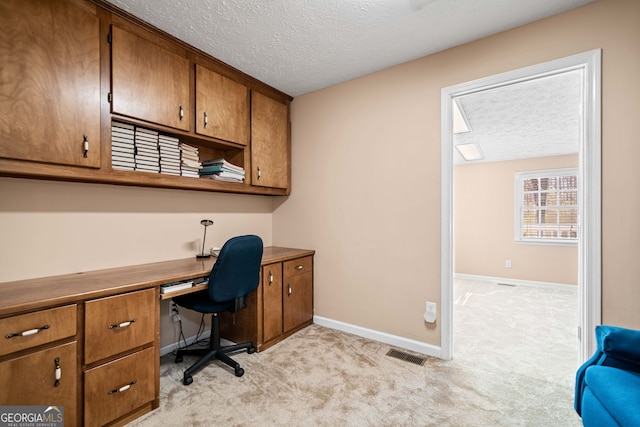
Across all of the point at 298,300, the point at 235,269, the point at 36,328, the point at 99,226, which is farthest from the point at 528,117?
the point at 36,328

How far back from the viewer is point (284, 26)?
1.93m

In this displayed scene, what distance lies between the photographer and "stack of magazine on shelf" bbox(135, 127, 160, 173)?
1942mm

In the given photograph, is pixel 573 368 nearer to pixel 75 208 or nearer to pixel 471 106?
pixel 471 106

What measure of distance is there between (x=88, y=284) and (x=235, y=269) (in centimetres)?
82

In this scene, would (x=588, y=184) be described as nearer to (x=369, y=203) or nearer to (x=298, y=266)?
(x=369, y=203)

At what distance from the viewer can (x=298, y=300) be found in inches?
109

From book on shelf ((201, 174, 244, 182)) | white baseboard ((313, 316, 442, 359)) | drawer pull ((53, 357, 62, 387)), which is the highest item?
book on shelf ((201, 174, 244, 182))

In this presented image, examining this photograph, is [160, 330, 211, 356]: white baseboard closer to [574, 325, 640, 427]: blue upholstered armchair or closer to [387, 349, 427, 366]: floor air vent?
[387, 349, 427, 366]: floor air vent

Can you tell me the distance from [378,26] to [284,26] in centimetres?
66

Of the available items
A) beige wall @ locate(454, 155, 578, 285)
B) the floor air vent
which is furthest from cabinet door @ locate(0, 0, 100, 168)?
beige wall @ locate(454, 155, 578, 285)

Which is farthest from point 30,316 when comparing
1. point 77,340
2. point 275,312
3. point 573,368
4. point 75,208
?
point 573,368

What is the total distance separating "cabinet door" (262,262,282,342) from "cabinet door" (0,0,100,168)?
146cm

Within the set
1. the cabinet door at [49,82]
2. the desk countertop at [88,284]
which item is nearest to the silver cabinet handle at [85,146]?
the cabinet door at [49,82]

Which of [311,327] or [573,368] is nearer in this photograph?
[573,368]
